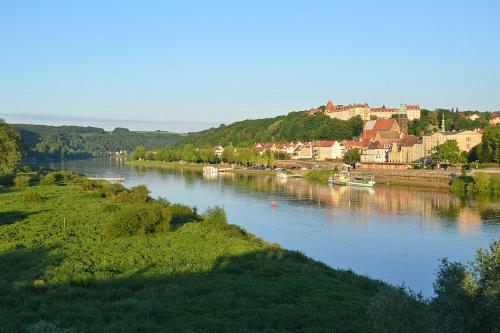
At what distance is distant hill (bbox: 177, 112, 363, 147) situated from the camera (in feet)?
403

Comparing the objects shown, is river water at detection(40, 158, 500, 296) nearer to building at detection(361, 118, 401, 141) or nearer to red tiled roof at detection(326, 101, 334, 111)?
building at detection(361, 118, 401, 141)

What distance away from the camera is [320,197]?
1896 inches

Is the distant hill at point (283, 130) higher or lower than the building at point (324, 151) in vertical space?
higher

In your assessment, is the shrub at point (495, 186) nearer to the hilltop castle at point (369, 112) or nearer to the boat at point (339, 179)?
the boat at point (339, 179)

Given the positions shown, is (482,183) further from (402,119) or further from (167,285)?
(402,119)

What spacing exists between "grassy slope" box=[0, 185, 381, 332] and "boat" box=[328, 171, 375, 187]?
40.9m

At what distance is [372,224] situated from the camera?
3244cm

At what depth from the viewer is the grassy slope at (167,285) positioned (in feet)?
34.5

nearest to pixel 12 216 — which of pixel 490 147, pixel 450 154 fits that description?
pixel 490 147

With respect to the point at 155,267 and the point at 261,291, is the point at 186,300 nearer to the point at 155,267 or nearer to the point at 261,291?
the point at 261,291

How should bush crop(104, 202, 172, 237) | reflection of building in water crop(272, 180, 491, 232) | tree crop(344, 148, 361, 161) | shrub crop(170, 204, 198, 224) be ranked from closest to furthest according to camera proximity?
bush crop(104, 202, 172, 237) → shrub crop(170, 204, 198, 224) → reflection of building in water crop(272, 180, 491, 232) → tree crop(344, 148, 361, 161)

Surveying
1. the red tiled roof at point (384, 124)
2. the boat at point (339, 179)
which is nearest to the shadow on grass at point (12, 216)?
the boat at point (339, 179)

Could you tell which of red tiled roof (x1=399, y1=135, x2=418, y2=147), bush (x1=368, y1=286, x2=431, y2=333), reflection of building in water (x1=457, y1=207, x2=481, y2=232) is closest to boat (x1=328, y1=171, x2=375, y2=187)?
red tiled roof (x1=399, y1=135, x2=418, y2=147)

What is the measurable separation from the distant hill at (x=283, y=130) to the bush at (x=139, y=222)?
9931 centimetres
